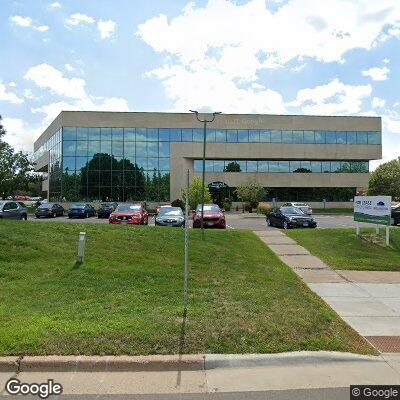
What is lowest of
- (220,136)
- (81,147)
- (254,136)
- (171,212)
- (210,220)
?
(210,220)

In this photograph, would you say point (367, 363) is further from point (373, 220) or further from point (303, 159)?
point (303, 159)

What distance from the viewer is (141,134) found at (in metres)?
54.9

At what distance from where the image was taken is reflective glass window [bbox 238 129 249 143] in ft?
186

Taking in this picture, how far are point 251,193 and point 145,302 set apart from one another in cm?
4479

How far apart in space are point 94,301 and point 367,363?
4.29m

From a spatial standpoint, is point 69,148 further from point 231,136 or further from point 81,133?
point 231,136

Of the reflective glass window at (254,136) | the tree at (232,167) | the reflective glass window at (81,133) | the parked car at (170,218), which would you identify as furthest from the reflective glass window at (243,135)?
the parked car at (170,218)

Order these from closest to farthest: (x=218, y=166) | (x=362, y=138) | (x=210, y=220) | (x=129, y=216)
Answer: (x=129, y=216) < (x=210, y=220) < (x=218, y=166) < (x=362, y=138)

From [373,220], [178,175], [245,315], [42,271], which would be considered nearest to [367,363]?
[245,315]

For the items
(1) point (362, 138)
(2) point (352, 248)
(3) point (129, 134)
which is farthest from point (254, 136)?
(2) point (352, 248)

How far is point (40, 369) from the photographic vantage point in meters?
5.02

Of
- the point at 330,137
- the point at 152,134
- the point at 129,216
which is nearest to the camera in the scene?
the point at 129,216

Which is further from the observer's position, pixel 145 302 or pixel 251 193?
pixel 251 193

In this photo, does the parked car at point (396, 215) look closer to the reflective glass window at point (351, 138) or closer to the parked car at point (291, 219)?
the parked car at point (291, 219)
